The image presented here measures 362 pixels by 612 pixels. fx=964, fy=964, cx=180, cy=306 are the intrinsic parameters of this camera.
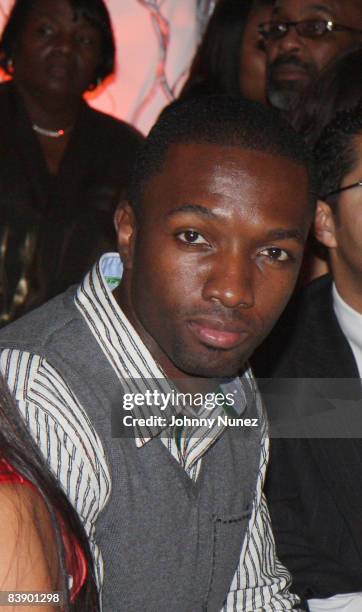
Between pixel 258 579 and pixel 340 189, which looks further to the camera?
pixel 340 189

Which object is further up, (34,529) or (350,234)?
(350,234)

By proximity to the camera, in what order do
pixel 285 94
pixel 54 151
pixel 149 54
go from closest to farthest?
pixel 285 94 → pixel 54 151 → pixel 149 54

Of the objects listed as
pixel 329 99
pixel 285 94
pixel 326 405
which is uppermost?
pixel 285 94

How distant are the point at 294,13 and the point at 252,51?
0.22 m

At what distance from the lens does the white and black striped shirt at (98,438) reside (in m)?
1.21

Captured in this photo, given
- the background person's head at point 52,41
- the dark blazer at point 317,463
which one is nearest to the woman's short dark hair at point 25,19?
the background person's head at point 52,41

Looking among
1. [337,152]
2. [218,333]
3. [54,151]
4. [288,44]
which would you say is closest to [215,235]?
[218,333]

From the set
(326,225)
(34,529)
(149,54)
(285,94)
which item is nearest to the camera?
(34,529)

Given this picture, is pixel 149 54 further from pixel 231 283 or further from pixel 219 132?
pixel 231 283

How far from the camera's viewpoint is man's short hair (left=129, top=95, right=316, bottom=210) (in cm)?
138

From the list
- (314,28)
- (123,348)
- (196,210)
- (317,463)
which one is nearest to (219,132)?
(196,210)

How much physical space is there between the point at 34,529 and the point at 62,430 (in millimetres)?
343

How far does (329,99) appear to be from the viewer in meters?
2.06

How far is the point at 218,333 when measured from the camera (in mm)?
1317
